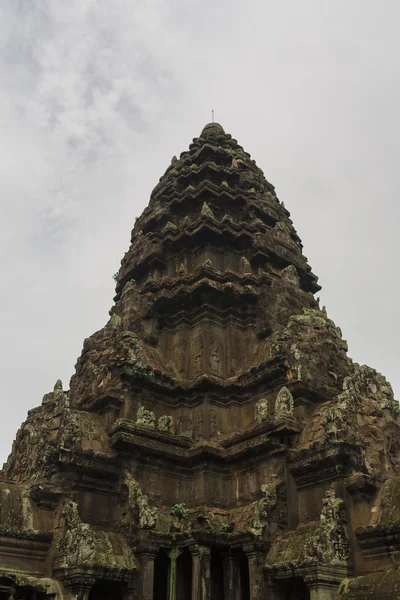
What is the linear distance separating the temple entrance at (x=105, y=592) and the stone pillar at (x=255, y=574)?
3041 mm

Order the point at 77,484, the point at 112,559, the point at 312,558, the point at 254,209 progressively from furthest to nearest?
the point at 254,209, the point at 77,484, the point at 112,559, the point at 312,558

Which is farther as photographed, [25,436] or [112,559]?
[25,436]

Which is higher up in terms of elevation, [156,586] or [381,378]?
[381,378]

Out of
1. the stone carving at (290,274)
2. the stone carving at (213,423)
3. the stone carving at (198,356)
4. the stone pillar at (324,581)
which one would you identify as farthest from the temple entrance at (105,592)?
the stone carving at (290,274)

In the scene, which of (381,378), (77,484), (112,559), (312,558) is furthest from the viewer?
(381,378)

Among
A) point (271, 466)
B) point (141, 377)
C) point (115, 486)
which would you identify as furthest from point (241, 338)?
point (115, 486)

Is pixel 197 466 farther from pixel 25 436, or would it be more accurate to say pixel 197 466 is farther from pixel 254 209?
pixel 254 209

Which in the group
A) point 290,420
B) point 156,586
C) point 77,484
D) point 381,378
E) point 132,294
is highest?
point 132,294

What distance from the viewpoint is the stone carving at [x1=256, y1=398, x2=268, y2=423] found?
15192 mm

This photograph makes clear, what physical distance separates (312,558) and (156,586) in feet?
15.1

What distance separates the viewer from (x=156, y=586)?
13789 mm

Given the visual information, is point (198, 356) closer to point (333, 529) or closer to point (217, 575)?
point (217, 575)

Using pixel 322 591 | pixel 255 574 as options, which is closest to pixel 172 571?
pixel 255 574

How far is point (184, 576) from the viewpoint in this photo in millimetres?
13820
